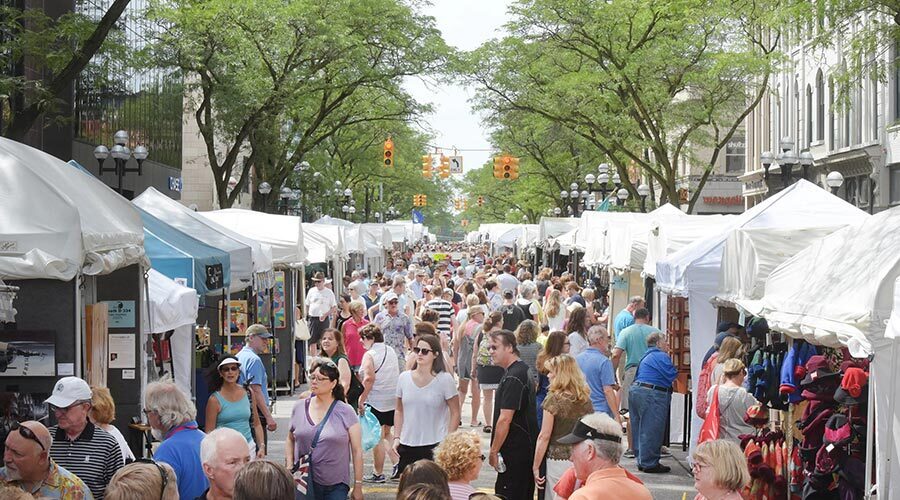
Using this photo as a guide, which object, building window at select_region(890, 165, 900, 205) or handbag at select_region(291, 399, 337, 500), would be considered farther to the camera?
building window at select_region(890, 165, 900, 205)

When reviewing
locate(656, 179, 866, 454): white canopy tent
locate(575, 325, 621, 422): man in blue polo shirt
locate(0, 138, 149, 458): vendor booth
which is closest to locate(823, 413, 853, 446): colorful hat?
locate(575, 325, 621, 422): man in blue polo shirt

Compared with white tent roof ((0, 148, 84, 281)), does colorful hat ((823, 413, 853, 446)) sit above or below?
below

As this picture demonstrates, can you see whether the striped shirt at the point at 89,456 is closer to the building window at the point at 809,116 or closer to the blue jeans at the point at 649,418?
the blue jeans at the point at 649,418

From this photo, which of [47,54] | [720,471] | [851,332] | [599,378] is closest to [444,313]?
[47,54]

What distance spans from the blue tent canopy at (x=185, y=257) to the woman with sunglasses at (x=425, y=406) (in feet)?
11.6

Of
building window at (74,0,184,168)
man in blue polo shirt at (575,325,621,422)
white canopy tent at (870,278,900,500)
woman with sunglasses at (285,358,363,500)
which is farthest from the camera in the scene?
building window at (74,0,184,168)

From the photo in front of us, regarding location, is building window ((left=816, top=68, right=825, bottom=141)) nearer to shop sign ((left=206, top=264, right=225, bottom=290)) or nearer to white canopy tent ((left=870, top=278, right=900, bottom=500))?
shop sign ((left=206, top=264, right=225, bottom=290))

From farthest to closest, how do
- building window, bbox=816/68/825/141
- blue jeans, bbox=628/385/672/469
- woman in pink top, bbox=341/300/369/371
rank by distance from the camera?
building window, bbox=816/68/825/141, woman in pink top, bbox=341/300/369/371, blue jeans, bbox=628/385/672/469

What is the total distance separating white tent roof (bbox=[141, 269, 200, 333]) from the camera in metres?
11.6

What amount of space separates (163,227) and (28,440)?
797 cm

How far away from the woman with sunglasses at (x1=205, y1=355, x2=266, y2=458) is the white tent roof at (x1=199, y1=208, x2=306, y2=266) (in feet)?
33.0

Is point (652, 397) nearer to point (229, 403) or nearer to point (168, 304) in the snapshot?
point (168, 304)

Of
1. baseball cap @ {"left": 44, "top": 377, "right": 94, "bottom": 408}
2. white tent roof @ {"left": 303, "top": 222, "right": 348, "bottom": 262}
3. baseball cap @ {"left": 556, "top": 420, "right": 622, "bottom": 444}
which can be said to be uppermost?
white tent roof @ {"left": 303, "top": 222, "right": 348, "bottom": 262}

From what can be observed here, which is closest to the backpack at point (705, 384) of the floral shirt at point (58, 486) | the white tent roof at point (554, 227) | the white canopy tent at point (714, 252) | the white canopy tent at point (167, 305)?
the white canopy tent at point (714, 252)
